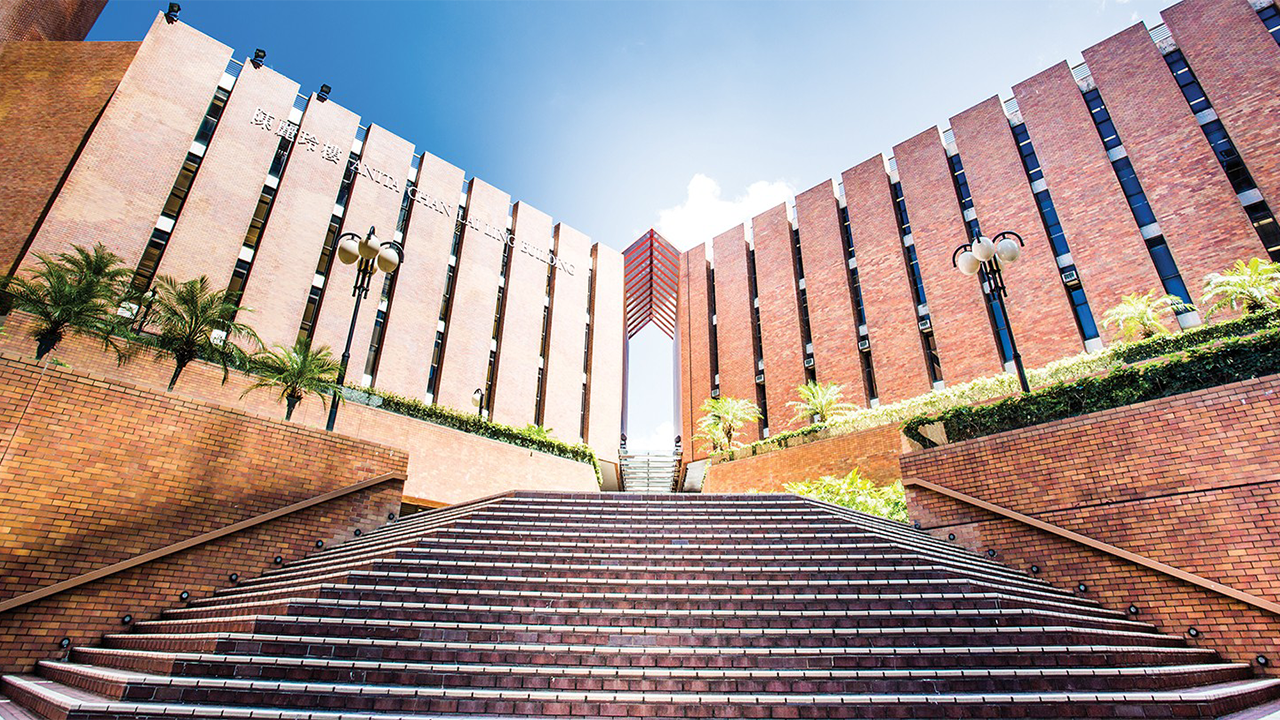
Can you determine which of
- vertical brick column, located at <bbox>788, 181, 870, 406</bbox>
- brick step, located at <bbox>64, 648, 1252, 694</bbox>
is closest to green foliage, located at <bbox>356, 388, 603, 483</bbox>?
vertical brick column, located at <bbox>788, 181, 870, 406</bbox>

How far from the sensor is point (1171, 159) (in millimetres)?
17797

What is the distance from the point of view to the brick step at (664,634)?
497 centimetres

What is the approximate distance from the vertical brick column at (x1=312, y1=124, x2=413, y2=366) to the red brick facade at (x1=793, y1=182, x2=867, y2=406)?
18652mm

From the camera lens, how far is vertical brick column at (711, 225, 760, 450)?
2730 centimetres

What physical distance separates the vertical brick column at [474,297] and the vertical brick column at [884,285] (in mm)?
14841

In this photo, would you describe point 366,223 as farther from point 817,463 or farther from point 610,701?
point 610,701

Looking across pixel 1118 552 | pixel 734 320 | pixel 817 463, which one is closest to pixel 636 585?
pixel 1118 552

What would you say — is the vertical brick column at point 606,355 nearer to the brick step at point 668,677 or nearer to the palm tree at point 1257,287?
the palm tree at point 1257,287

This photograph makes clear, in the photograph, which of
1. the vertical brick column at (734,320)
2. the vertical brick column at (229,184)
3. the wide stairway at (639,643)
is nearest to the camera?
the wide stairway at (639,643)

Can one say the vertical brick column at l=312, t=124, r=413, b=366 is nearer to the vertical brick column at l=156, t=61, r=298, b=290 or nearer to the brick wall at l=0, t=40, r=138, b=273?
the vertical brick column at l=156, t=61, r=298, b=290

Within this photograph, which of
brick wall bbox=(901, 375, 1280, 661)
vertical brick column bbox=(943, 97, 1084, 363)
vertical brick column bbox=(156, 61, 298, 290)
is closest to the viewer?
brick wall bbox=(901, 375, 1280, 661)

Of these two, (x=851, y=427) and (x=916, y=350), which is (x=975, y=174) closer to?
(x=916, y=350)

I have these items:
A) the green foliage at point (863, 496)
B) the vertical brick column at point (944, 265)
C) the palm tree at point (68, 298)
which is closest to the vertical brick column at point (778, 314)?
the vertical brick column at point (944, 265)

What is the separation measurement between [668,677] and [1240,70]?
25698 millimetres
